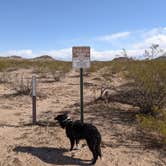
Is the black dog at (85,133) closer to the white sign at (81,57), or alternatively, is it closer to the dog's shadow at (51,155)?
the dog's shadow at (51,155)

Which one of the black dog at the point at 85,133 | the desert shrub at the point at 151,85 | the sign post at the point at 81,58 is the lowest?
the black dog at the point at 85,133

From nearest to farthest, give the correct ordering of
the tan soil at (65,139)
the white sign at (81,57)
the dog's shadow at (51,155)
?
the dog's shadow at (51,155) < the tan soil at (65,139) < the white sign at (81,57)

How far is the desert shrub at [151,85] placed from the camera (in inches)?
443

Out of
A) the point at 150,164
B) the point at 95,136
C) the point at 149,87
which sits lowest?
the point at 150,164

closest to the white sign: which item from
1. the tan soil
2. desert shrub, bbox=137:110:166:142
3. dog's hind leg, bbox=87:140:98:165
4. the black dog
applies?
the black dog

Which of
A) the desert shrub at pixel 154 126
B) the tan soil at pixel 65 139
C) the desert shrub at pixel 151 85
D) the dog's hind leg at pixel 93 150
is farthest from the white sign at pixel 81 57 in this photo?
the desert shrub at pixel 151 85

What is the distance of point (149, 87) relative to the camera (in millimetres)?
11258

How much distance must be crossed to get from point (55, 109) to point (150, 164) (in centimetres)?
537

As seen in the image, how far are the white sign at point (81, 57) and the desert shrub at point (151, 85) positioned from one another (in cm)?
273

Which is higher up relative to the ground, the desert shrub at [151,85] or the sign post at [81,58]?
the sign post at [81,58]

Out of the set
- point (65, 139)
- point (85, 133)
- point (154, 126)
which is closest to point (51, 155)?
point (85, 133)

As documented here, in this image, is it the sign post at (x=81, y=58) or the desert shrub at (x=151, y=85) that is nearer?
the sign post at (x=81, y=58)

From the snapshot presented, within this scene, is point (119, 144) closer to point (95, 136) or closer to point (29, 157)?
point (95, 136)

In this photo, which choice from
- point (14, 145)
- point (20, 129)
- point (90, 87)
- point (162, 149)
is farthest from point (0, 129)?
point (90, 87)
